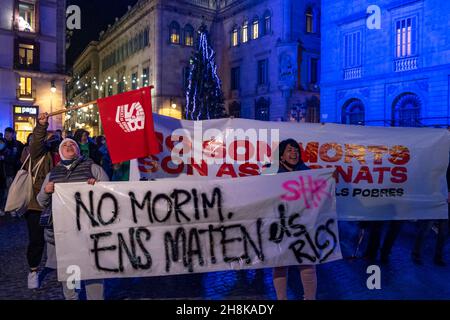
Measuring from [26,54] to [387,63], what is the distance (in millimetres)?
27407

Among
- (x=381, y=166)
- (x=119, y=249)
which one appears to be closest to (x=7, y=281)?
(x=119, y=249)

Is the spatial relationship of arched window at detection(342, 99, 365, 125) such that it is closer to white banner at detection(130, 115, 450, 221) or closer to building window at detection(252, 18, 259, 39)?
building window at detection(252, 18, 259, 39)

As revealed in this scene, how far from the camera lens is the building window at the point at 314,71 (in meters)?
36.3

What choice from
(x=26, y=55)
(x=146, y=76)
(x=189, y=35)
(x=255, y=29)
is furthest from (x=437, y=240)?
(x=146, y=76)

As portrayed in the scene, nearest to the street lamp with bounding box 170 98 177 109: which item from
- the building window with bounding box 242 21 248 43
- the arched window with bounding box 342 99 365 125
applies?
the building window with bounding box 242 21 248 43

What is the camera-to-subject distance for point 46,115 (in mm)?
5242

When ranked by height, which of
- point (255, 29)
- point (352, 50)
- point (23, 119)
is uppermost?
point (255, 29)

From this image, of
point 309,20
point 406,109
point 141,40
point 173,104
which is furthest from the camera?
point 141,40

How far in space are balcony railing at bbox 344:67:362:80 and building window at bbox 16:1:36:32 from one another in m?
25.2

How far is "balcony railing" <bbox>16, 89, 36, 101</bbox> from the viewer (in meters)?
34.7

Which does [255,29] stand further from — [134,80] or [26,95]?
[26,95]

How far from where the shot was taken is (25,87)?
35.2 m

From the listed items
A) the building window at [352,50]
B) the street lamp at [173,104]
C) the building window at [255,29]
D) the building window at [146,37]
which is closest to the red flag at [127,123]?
the building window at [352,50]

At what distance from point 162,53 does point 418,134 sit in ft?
126
